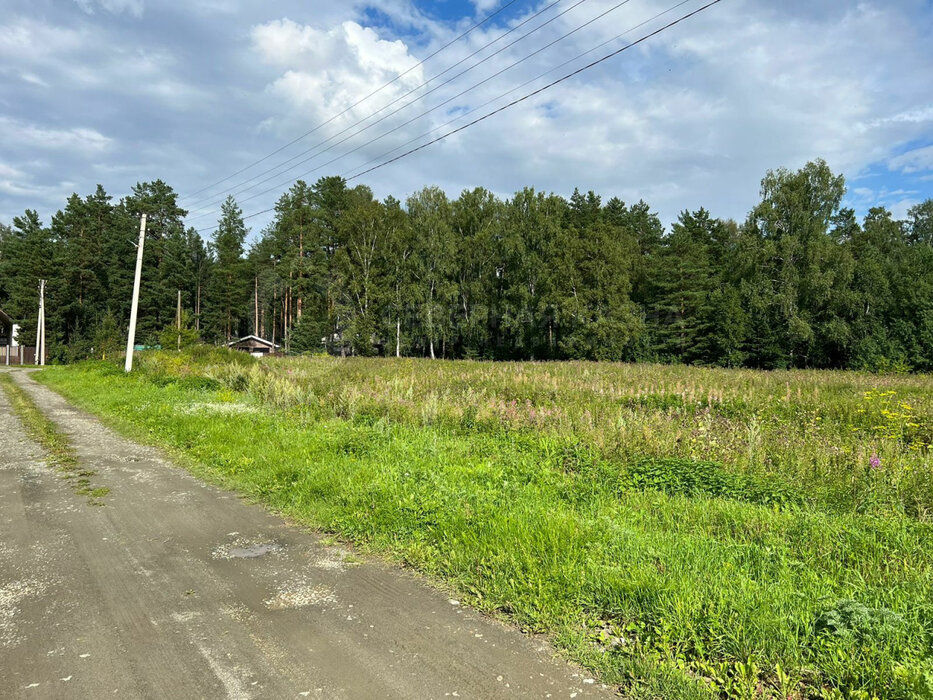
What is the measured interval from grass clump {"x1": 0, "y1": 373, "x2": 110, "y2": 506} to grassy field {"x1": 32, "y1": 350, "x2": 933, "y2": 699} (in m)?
1.32

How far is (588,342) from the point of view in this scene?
146ft

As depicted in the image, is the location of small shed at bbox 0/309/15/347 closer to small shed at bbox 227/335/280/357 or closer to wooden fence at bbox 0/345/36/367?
wooden fence at bbox 0/345/36/367

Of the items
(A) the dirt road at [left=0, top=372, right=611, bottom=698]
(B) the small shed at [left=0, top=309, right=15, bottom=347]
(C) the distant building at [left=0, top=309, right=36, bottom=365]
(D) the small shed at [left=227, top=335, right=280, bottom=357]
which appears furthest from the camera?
(D) the small shed at [left=227, top=335, right=280, bottom=357]

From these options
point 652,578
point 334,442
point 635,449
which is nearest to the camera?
point 652,578

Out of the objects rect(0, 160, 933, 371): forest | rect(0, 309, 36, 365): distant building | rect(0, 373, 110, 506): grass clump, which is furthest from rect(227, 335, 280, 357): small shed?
rect(0, 373, 110, 506): grass clump

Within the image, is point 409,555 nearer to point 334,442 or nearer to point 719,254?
point 334,442

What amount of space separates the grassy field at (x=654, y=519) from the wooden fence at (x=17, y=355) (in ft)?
202

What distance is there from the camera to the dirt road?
2.77 m

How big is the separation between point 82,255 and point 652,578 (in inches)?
2936

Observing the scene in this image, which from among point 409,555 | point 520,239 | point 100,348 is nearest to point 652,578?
point 409,555

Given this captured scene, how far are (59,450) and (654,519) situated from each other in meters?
9.74

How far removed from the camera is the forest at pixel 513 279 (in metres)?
38.4

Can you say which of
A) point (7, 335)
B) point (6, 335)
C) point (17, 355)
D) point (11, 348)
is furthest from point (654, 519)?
point (6, 335)

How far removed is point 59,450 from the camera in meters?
8.84
